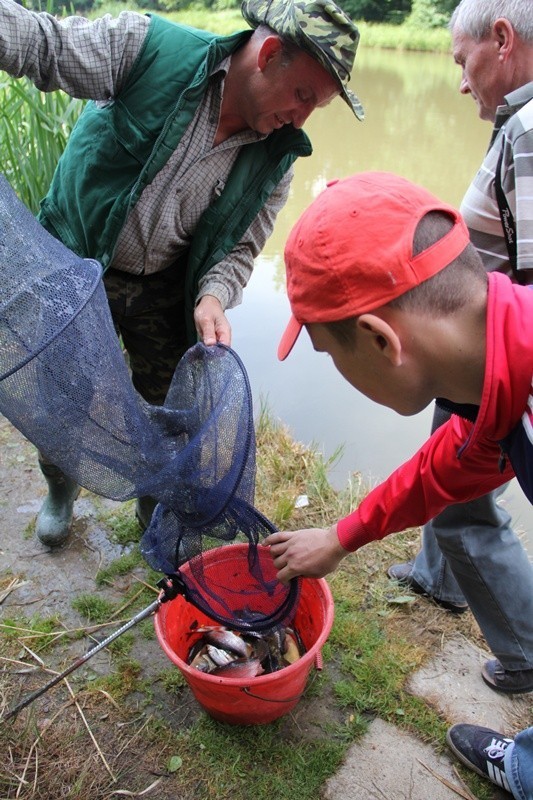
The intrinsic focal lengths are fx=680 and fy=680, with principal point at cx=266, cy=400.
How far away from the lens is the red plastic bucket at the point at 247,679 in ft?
6.24

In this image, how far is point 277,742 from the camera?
7.07 ft

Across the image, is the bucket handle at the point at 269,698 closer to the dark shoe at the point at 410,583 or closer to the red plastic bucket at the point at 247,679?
the red plastic bucket at the point at 247,679

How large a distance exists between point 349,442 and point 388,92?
1279 cm

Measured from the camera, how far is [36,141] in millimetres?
3498

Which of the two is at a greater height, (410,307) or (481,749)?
(410,307)

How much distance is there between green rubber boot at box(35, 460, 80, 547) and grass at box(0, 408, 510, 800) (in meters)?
0.22

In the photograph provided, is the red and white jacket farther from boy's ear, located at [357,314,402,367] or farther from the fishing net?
the fishing net

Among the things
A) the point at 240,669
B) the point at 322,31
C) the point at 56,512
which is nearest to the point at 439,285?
the point at 322,31

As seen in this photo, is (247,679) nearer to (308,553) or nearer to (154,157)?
(308,553)

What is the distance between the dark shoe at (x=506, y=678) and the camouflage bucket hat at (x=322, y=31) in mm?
1997

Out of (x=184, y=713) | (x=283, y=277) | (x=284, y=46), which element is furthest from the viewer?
(x=283, y=277)

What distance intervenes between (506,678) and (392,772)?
0.54m

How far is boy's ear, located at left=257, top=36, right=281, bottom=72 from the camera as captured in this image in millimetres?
1963

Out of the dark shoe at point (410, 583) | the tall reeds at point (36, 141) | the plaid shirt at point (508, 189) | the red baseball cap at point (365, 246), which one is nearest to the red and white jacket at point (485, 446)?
the red baseball cap at point (365, 246)
